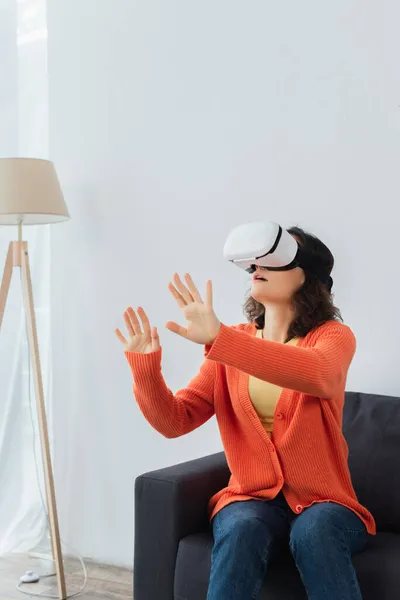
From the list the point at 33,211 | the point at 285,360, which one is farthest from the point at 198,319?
the point at 33,211

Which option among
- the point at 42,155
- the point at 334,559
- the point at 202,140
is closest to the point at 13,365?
the point at 42,155

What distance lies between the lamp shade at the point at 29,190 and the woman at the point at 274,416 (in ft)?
3.16

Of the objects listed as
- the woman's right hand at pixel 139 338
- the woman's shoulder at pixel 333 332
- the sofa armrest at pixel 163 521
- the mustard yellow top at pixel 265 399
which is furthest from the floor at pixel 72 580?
the woman's shoulder at pixel 333 332

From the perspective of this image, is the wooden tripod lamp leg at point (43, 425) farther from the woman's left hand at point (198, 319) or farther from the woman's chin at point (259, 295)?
the woman's left hand at point (198, 319)

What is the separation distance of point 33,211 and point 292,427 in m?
1.29

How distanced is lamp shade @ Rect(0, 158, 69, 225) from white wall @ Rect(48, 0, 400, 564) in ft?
0.86

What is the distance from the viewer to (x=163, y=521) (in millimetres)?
2164

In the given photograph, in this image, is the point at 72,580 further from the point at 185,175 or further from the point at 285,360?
the point at 285,360

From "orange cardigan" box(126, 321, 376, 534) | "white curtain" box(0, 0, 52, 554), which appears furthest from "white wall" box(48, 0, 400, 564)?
"orange cardigan" box(126, 321, 376, 534)

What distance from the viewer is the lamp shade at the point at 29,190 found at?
2.93 meters

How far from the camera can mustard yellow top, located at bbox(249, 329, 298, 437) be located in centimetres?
216

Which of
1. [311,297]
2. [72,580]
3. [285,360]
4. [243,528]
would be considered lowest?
[72,580]

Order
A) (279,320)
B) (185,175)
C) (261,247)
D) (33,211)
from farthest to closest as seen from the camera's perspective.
Answer: (185,175)
(33,211)
(279,320)
(261,247)

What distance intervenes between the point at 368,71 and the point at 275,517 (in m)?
1.37
